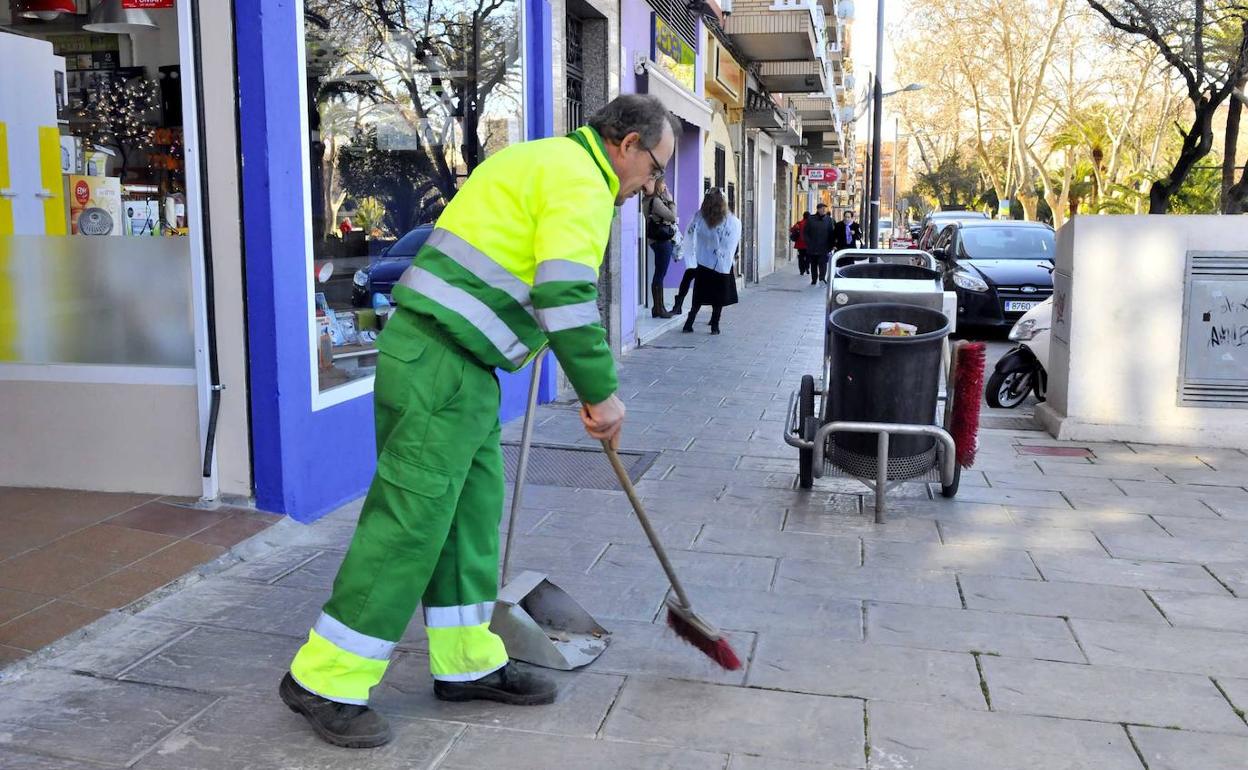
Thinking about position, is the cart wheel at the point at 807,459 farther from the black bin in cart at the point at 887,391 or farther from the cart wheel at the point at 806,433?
the black bin in cart at the point at 887,391

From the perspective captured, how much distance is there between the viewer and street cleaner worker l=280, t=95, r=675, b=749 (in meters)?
2.93

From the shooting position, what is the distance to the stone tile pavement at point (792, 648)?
308 centimetres

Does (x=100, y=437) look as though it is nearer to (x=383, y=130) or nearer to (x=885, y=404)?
(x=383, y=130)

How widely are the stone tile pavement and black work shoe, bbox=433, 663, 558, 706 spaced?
4cm

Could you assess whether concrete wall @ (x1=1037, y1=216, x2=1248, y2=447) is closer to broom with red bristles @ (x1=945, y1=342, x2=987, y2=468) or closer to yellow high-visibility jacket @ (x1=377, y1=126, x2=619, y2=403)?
broom with red bristles @ (x1=945, y1=342, x2=987, y2=468)

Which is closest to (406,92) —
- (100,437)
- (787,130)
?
(100,437)

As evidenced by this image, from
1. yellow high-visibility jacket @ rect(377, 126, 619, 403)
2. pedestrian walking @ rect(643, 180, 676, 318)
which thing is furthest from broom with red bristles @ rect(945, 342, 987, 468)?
pedestrian walking @ rect(643, 180, 676, 318)

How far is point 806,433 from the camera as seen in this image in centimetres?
604

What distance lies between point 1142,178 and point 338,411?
1436 inches

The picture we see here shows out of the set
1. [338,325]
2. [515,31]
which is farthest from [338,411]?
[515,31]

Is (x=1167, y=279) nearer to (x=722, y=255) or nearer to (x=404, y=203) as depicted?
(x=404, y=203)

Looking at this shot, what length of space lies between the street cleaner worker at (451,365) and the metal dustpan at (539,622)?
1.65ft

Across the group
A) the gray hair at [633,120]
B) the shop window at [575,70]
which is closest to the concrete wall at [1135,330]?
the shop window at [575,70]

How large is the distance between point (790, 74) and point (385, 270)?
832 inches
